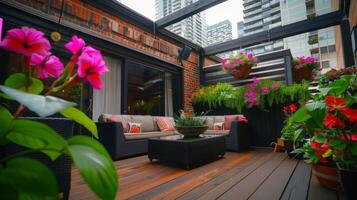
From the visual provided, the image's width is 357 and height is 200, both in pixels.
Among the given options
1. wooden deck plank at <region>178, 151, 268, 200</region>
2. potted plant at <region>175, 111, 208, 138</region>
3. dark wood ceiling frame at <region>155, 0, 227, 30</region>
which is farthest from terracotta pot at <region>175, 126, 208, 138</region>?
dark wood ceiling frame at <region>155, 0, 227, 30</region>

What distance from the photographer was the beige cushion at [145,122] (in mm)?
3878

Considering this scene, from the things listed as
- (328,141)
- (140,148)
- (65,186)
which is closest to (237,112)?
(140,148)

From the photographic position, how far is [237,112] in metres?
4.57

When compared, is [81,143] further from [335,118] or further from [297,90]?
[297,90]

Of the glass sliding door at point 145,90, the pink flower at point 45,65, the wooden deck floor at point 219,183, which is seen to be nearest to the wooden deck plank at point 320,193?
the wooden deck floor at point 219,183

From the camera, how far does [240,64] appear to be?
4531mm

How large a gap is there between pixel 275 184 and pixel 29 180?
187 cm

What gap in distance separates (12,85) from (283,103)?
4.31 meters

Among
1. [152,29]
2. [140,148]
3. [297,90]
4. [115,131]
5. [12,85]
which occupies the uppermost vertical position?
[152,29]

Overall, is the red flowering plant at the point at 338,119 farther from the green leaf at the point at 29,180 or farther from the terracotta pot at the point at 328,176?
the green leaf at the point at 29,180

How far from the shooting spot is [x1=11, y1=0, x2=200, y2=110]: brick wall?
3.19 m

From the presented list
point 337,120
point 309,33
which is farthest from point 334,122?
point 309,33

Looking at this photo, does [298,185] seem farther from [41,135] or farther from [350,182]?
[41,135]

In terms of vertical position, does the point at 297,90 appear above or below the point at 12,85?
above
